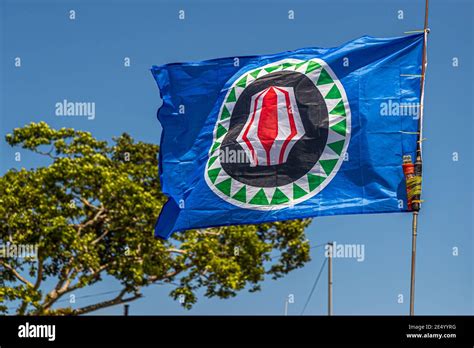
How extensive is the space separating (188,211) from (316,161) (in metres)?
2.23

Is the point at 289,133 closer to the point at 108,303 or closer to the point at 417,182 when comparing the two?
the point at 417,182

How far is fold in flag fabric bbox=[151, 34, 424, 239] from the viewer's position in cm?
1461

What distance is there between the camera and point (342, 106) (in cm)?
1513

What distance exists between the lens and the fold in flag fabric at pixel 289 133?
575 inches

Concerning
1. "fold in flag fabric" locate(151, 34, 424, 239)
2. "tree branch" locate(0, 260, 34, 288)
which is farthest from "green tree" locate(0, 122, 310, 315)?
"fold in flag fabric" locate(151, 34, 424, 239)

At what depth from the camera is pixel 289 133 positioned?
602 inches

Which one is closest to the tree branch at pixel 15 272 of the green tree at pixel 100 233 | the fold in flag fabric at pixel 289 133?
the green tree at pixel 100 233

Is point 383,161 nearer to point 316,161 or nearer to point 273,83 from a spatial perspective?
point 316,161
